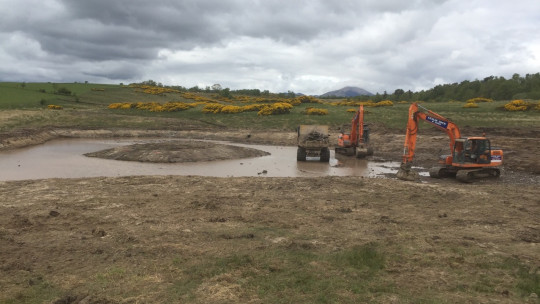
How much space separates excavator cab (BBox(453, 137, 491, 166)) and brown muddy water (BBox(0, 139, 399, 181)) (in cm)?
429

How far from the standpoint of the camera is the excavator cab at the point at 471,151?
2030 centimetres

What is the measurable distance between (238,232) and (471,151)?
16159 mm

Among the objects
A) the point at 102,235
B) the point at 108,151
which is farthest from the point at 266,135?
the point at 102,235

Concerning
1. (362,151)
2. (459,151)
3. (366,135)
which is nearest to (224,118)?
(366,135)

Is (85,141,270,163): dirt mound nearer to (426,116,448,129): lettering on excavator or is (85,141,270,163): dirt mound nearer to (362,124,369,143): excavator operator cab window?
(362,124,369,143): excavator operator cab window

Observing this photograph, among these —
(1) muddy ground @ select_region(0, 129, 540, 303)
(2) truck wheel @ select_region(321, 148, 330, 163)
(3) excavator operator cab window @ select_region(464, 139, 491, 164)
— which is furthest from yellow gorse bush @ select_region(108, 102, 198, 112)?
(3) excavator operator cab window @ select_region(464, 139, 491, 164)

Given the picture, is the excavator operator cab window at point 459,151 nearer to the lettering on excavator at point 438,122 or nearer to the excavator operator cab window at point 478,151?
the excavator operator cab window at point 478,151

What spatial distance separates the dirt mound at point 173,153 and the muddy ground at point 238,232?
28.6 ft

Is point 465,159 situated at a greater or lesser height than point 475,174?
greater

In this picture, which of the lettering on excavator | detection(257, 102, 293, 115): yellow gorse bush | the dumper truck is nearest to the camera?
the lettering on excavator

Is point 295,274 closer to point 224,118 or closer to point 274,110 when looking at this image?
point 274,110

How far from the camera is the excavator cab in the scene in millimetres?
20297

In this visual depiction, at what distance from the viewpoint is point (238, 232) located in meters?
10.1

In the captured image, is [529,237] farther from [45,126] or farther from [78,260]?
[45,126]
